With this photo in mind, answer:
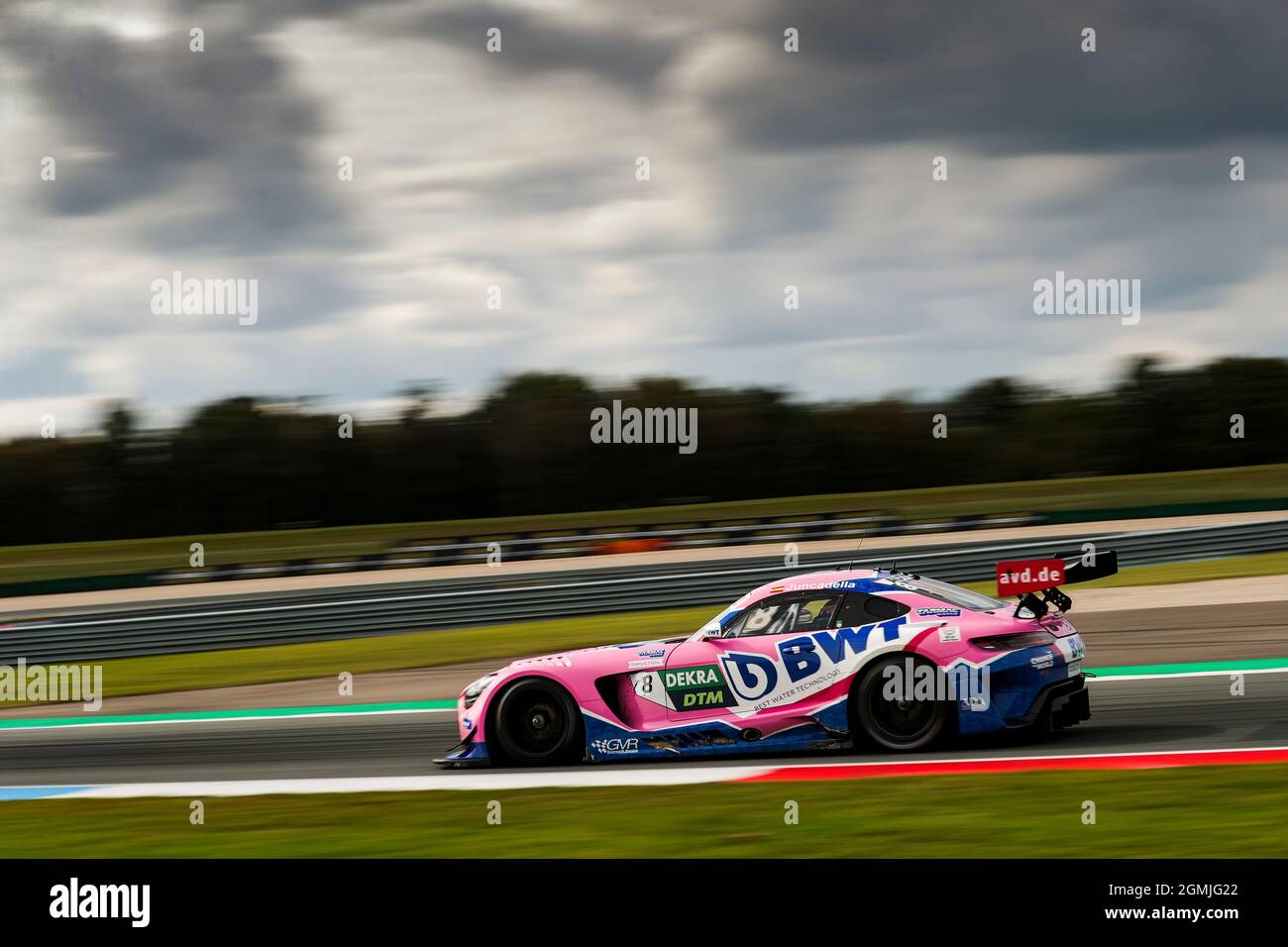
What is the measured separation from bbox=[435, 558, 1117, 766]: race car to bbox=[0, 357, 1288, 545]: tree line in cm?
3261

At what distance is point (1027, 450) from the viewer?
4412 cm

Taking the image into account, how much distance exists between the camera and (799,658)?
Result: 26.1ft

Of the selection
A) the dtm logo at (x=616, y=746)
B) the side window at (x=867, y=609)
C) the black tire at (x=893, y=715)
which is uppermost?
the side window at (x=867, y=609)

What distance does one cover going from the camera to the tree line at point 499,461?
42.1 metres

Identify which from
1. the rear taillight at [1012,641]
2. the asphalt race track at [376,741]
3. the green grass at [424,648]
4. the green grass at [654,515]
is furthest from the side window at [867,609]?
the green grass at [654,515]

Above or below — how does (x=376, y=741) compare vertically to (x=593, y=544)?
below

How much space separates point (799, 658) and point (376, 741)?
4.10m

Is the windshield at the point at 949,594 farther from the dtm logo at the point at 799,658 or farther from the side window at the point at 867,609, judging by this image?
the dtm logo at the point at 799,658

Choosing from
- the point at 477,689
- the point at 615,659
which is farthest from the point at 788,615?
the point at 477,689

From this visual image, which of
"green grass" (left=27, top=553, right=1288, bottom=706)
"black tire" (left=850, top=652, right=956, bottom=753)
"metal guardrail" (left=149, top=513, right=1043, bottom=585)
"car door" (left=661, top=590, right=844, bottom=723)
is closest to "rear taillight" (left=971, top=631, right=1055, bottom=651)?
"black tire" (left=850, top=652, right=956, bottom=753)

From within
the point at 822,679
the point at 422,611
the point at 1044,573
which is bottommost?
the point at 822,679

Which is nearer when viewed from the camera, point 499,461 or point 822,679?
point 822,679

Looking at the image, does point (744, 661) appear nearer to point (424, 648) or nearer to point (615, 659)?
point (615, 659)
